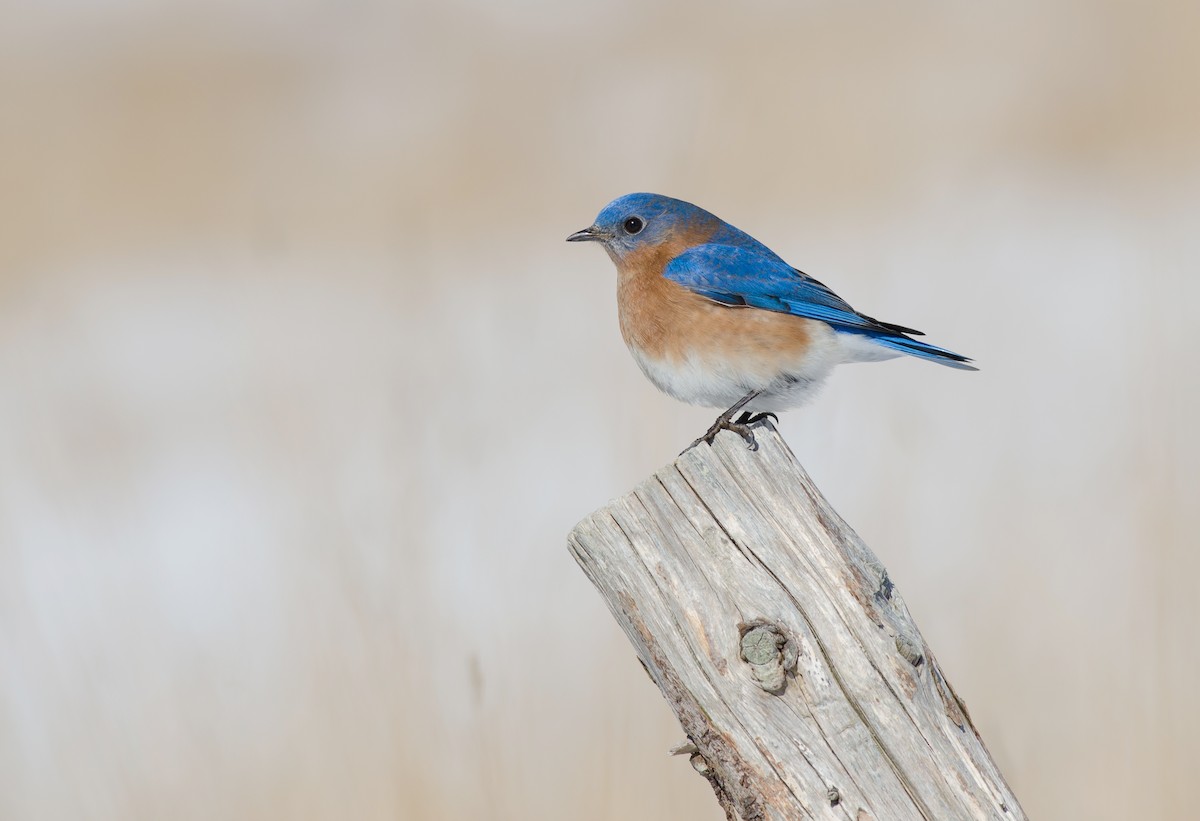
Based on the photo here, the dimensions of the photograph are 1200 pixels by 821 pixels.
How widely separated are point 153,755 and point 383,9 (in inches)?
497

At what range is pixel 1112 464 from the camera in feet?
21.2

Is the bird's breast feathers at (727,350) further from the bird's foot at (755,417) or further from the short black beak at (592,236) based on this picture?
the short black beak at (592,236)

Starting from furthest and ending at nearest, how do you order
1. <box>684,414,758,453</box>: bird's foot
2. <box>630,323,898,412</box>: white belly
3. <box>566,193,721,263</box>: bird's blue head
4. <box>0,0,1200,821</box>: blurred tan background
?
<box>566,193,721,263</box>: bird's blue head → <box>0,0,1200,821</box>: blurred tan background → <box>630,323,898,412</box>: white belly → <box>684,414,758,453</box>: bird's foot

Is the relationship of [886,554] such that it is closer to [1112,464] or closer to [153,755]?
[1112,464]

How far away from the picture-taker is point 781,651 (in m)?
2.14

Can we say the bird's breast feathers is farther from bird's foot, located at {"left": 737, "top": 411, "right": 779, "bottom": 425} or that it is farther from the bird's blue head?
the bird's blue head

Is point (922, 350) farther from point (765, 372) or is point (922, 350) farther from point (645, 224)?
point (645, 224)

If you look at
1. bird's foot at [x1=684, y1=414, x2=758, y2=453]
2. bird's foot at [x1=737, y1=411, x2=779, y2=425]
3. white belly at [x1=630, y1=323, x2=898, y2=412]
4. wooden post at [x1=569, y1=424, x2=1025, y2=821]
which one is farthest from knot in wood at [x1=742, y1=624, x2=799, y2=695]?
white belly at [x1=630, y1=323, x2=898, y2=412]

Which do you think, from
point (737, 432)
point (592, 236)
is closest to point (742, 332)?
point (592, 236)

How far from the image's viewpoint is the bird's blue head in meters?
4.39

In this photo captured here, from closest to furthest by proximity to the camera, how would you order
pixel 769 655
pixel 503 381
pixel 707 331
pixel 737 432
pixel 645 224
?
1. pixel 769 655
2. pixel 737 432
3. pixel 707 331
4. pixel 645 224
5. pixel 503 381

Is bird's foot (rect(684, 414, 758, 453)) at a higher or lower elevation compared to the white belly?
lower

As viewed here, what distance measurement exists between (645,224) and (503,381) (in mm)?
4044

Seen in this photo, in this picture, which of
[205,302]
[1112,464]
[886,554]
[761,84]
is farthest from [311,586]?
[761,84]
